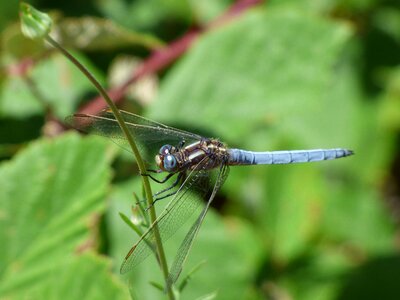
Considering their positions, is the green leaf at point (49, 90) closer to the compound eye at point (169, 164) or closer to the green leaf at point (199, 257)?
the green leaf at point (199, 257)

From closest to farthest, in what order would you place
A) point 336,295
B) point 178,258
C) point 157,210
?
point 178,258 < point 157,210 < point 336,295

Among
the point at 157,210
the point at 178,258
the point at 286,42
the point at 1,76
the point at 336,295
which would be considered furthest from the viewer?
the point at 336,295

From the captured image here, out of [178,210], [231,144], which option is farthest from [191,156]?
[231,144]

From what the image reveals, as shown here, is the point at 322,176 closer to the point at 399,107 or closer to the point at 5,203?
the point at 399,107

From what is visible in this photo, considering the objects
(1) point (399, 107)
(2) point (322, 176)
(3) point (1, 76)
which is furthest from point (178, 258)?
(1) point (399, 107)

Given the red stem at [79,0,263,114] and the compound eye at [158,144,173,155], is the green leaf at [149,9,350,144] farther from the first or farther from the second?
the compound eye at [158,144,173,155]

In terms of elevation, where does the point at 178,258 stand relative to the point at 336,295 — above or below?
above

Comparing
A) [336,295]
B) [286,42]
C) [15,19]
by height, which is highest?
[15,19]
